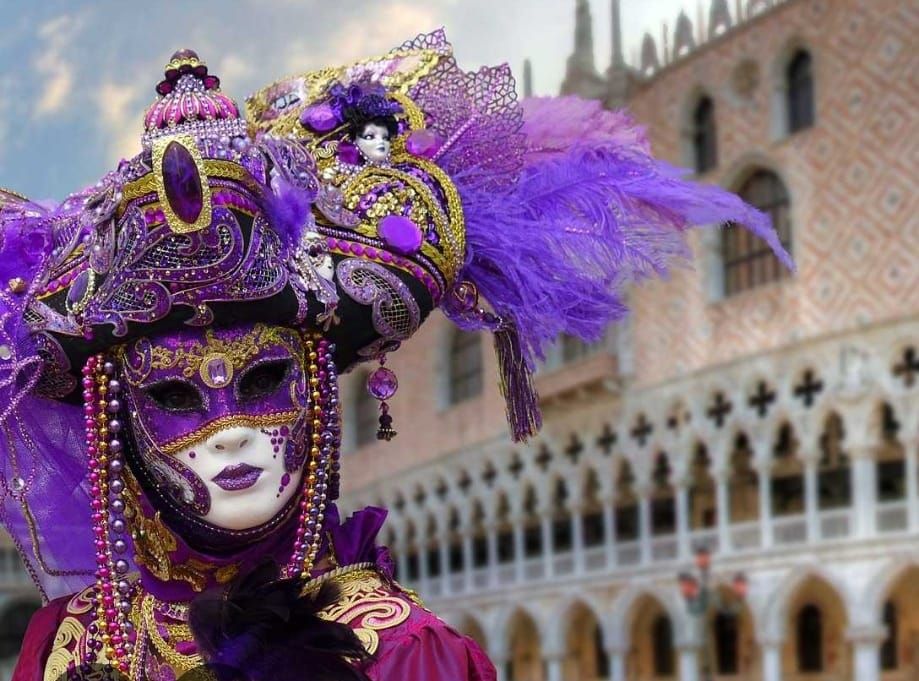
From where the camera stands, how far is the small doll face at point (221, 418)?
1286 mm

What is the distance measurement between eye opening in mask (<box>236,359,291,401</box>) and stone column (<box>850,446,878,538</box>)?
10908mm

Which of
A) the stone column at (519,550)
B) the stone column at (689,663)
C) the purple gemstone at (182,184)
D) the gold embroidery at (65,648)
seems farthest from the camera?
the stone column at (519,550)

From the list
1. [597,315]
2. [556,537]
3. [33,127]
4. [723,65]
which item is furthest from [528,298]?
[556,537]

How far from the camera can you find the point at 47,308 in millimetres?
1294

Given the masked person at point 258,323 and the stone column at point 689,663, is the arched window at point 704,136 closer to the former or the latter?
the stone column at point 689,663

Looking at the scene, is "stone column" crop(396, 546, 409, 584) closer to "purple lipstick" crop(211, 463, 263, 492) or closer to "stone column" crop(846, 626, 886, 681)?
"stone column" crop(846, 626, 886, 681)

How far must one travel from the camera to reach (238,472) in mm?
1283

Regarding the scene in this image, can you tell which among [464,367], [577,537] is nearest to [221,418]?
[577,537]

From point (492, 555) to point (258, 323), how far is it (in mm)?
15222

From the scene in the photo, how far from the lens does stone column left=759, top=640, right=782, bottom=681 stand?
12.5 metres

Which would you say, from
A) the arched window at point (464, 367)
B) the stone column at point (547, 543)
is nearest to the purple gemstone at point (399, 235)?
the stone column at point (547, 543)

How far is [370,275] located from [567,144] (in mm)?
304

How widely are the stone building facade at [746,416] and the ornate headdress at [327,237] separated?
10.4 meters

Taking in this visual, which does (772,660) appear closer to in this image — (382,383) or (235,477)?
(382,383)
